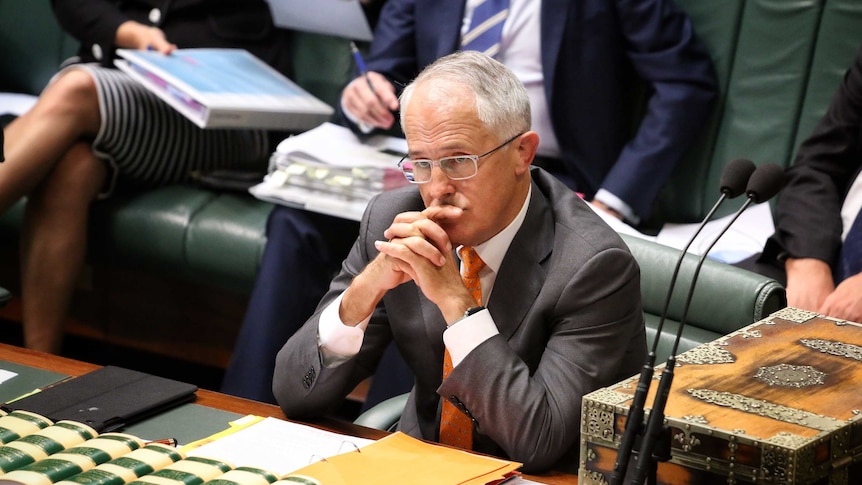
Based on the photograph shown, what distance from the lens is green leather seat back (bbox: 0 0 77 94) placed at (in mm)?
3781

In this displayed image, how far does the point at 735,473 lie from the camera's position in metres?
1.25

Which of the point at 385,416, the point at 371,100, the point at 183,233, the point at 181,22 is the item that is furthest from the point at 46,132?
the point at 385,416

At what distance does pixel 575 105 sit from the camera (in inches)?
114

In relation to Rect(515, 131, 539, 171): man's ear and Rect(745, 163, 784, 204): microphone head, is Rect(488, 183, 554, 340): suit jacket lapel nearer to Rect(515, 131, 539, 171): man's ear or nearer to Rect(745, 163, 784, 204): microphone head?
Rect(515, 131, 539, 171): man's ear

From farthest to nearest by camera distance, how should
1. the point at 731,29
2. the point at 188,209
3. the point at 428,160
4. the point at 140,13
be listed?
the point at 140,13, the point at 188,209, the point at 731,29, the point at 428,160

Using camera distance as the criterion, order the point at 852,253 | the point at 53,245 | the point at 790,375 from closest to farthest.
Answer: the point at 790,375, the point at 852,253, the point at 53,245

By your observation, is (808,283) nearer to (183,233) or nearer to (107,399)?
(107,399)

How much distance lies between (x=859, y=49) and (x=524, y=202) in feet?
3.85

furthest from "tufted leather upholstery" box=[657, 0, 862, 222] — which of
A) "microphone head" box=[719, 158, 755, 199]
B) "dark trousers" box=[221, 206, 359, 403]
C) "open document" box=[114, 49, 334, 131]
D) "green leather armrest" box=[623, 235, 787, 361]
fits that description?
"microphone head" box=[719, 158, 755, 199]

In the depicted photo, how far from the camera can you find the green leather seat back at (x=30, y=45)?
378cm

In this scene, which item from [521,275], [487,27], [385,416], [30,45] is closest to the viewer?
[521,275]

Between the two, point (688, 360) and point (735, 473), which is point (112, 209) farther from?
point (735, 473)

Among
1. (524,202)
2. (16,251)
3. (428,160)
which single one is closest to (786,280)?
(524,202)

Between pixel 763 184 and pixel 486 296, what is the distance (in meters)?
0.53
